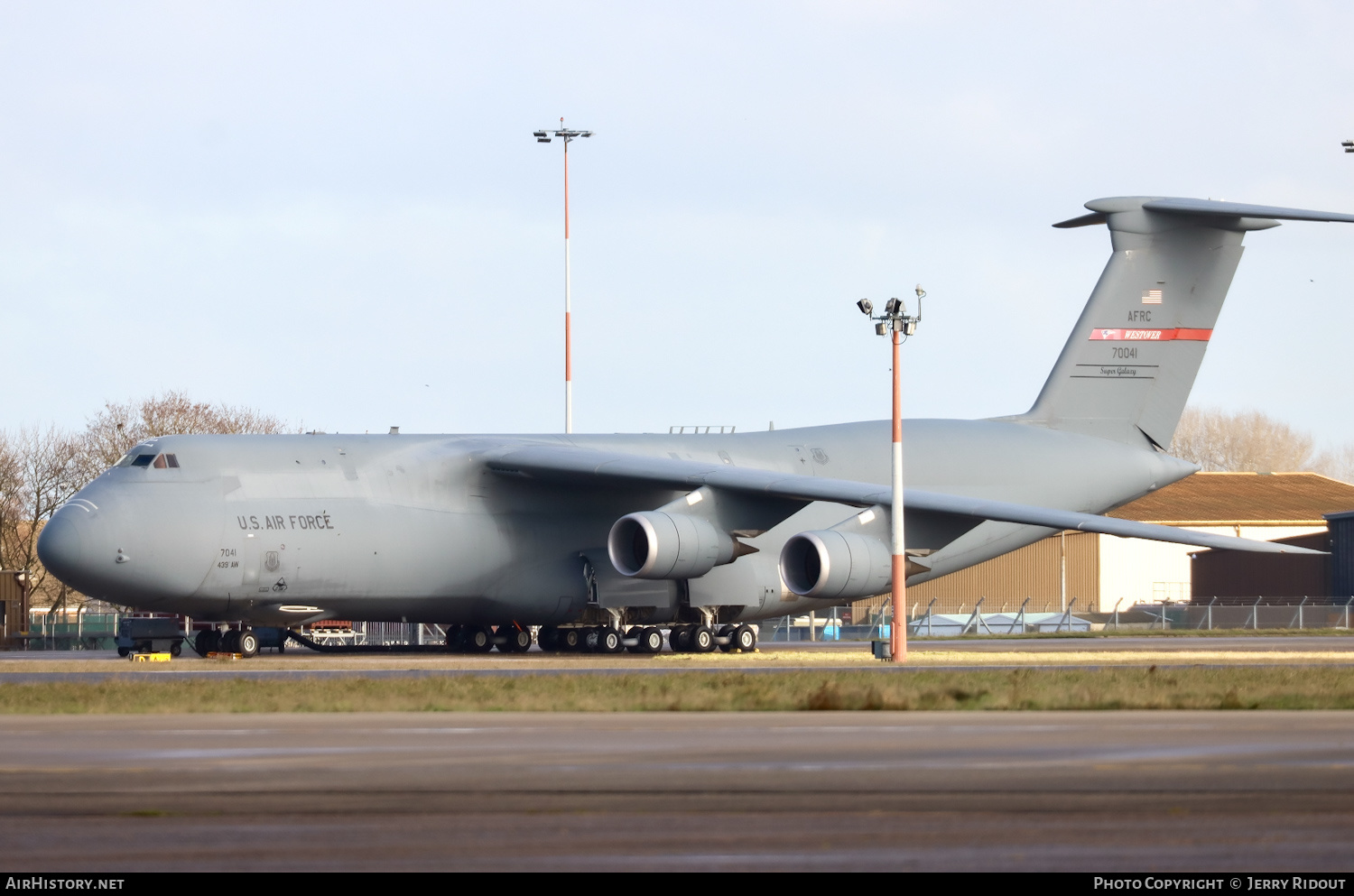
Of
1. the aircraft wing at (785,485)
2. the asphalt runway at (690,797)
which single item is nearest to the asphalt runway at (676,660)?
the aircraft wing at (785,485)

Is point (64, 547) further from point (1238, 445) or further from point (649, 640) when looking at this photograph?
point (1238, 445)

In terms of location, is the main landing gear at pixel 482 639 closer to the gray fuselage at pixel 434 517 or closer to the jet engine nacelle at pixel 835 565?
the gray fuselage at pixel 434 517

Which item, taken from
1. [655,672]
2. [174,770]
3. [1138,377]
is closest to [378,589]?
[655,672]

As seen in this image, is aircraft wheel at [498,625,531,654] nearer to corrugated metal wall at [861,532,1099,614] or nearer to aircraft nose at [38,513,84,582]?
aircraft nose at [38,513,84,582]

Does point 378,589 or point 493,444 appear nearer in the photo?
point 378,589

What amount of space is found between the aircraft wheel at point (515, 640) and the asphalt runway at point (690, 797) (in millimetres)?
18393

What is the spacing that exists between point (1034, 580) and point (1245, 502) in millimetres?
11825

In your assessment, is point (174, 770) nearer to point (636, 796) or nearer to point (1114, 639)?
point (636, 796)

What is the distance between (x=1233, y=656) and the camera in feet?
86.5

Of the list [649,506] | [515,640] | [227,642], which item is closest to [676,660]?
[649,506]

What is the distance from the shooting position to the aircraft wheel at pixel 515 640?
1271 inches

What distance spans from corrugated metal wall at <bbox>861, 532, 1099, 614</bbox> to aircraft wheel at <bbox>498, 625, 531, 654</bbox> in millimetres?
28836

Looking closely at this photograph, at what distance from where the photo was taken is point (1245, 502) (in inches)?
2650
